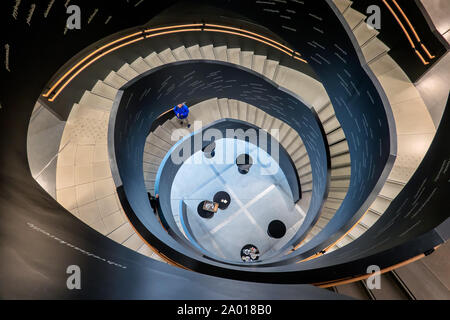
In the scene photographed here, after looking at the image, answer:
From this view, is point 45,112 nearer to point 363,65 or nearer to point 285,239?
point 363,65

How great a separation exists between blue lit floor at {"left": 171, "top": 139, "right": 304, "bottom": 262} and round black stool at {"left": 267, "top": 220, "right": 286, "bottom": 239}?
0.48ft

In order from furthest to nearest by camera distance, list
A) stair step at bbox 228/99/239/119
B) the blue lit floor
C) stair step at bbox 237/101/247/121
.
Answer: the blue lit floor
stair step at bbox 237/101/247/121
stair step at bbox 228/99/239/119

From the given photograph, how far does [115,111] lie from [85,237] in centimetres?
296

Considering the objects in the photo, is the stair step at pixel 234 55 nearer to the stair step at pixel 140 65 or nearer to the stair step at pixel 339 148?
the stair step at pixel 140 65

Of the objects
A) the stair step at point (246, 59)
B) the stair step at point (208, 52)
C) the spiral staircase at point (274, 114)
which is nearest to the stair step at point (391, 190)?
the spiral staircase at point (274, 114)

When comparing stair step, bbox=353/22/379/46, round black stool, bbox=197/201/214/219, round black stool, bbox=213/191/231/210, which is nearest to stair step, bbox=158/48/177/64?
stair step, bbox=353/22/379/46

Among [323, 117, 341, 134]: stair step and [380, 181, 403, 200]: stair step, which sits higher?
[323, 117, 341, 134]: stair step

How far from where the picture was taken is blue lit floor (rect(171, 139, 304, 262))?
9969 mm

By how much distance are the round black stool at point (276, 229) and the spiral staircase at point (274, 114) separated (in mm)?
2715

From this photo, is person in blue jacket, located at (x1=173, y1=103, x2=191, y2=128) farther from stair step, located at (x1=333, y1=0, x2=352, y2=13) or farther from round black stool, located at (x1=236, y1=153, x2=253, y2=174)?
stair step, located at (x1=333, y1=0, x2=352, y2=13)

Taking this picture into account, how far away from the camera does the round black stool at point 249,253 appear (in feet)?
31.4

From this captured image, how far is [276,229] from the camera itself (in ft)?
32.6

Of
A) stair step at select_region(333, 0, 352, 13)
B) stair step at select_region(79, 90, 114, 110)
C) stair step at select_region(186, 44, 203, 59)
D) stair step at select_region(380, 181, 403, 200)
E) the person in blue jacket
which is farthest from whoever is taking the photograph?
the person in blue jacket
